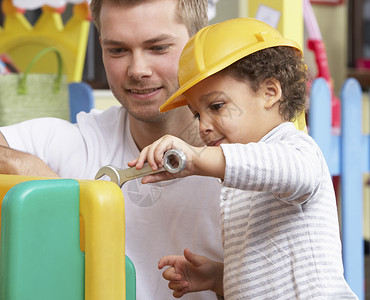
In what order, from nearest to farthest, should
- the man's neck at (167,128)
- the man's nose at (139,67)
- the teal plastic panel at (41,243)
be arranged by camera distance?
the teal plastic panel at (41,243) < the man's nose at (139,67) < the man's neck at (167,128)

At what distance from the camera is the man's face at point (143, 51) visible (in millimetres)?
1122

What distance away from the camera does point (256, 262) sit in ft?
2.87

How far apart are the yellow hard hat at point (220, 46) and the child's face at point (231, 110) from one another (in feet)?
0.08

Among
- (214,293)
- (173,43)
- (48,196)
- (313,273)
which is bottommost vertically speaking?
(214,293)

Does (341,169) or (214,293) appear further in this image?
(341,169)

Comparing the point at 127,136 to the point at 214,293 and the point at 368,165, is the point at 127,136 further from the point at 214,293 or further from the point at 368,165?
the point at 368,165

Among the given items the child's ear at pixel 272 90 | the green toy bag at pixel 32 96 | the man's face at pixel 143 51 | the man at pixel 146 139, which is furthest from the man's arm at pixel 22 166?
the green toy bag at pixel 32 96

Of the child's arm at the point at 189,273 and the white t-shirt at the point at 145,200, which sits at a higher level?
the white t-shirt at the point at 145,200

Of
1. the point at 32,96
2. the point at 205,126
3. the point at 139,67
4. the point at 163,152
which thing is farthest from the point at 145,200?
the point at 32,96

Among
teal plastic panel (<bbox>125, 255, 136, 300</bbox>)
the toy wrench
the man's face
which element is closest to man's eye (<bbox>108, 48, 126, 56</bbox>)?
the man's face

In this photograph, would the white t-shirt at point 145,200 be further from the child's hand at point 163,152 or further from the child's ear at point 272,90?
the child's hand at point 163,152

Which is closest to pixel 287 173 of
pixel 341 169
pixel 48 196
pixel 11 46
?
pixel 48 196

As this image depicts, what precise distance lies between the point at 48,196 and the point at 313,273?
1.28ft

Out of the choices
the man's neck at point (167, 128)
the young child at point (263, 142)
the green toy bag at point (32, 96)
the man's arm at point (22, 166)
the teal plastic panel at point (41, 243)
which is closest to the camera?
the teal plastic panel at point (41, 243)
